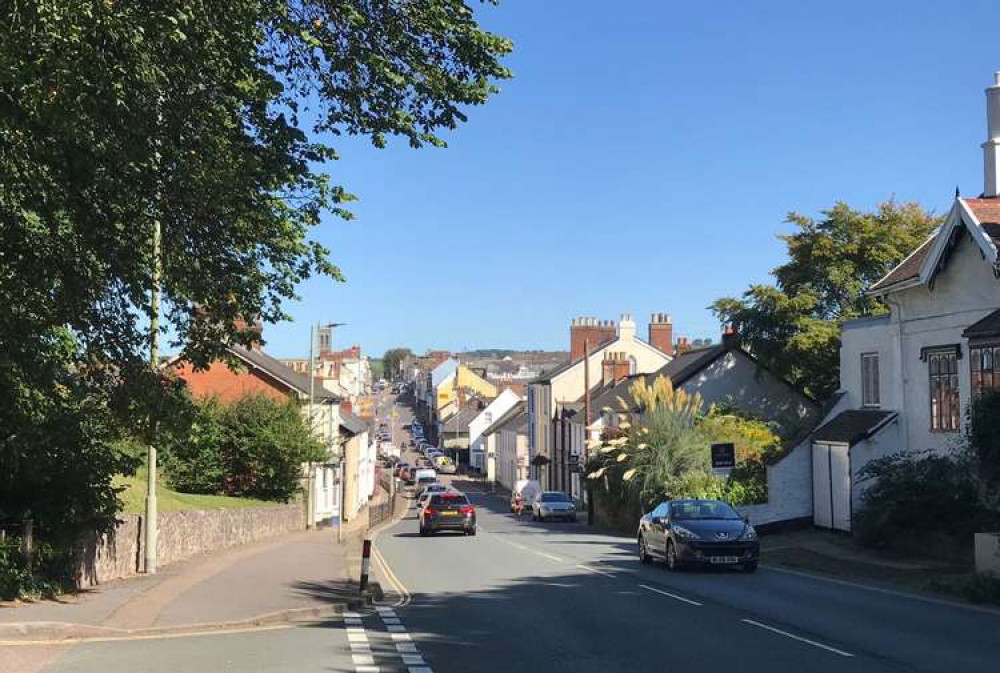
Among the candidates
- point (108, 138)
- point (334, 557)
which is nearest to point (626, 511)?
point (334, 557)

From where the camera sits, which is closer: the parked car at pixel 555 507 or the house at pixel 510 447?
the parked car at pixel 555 507

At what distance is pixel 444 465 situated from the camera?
118 metres

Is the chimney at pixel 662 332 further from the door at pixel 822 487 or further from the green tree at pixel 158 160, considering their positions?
the green tree at pixel 158 160

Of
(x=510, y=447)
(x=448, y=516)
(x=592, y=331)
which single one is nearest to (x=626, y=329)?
(x=592, y=331)

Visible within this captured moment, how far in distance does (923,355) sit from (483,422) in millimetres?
95472

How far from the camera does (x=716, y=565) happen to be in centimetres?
2131

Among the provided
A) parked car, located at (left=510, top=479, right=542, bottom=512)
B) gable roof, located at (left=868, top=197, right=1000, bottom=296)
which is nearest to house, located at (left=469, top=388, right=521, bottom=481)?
parked car, located at (left=510, top=479, right=542, bottom=512)

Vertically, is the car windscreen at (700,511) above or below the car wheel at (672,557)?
above

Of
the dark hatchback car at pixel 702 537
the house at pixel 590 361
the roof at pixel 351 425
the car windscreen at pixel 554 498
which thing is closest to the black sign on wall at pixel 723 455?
the dark hatchback car at pixel 702 537

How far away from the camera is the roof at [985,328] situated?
22250 mm

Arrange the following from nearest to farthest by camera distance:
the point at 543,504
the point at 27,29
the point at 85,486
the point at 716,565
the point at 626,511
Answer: the point at 27,29
the point at 85,486
the point at 716,565
the point at 626,511
the point at 543,504

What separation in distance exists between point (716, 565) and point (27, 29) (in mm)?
16745

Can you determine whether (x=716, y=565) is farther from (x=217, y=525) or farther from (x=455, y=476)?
(x=455, y=476)

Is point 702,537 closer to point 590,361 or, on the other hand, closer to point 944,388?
point 944,388
